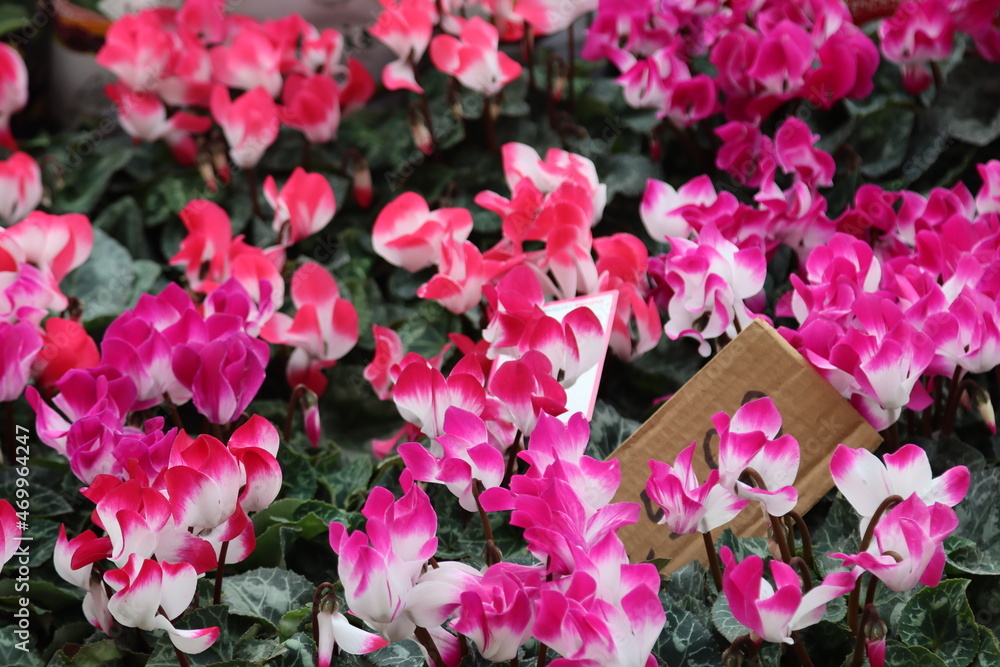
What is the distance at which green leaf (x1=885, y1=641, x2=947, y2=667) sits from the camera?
738 millimetres

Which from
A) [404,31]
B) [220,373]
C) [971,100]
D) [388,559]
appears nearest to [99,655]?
[220,373]

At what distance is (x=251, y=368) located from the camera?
2.98 feet

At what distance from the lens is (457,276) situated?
1.07 metres

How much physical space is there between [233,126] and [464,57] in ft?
1.17

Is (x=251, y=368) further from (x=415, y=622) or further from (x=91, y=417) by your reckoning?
(x=415, y=622)

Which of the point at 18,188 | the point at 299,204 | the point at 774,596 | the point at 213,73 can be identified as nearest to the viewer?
the point at 774,596

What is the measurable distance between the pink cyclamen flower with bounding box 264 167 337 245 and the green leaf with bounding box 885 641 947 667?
872 millimetres

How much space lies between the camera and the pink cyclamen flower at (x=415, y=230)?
1132 millimetres

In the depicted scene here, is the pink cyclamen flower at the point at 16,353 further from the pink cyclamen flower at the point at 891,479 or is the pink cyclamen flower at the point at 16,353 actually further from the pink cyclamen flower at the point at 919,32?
the pink cyclamen flower at the point at 919,32

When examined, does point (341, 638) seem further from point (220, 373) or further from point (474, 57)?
point (474, 57)

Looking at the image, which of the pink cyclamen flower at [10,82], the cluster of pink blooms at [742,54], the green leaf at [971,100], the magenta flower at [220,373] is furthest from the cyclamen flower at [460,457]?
the pink cyclamen flower at [10,82]

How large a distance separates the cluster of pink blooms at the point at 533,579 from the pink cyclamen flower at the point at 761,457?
80 millimetres

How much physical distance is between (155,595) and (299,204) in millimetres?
702

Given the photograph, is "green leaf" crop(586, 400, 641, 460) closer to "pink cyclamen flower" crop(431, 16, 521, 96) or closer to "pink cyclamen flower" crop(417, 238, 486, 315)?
"pink cyclamen flower" crop(417, 238, 486, 315)
